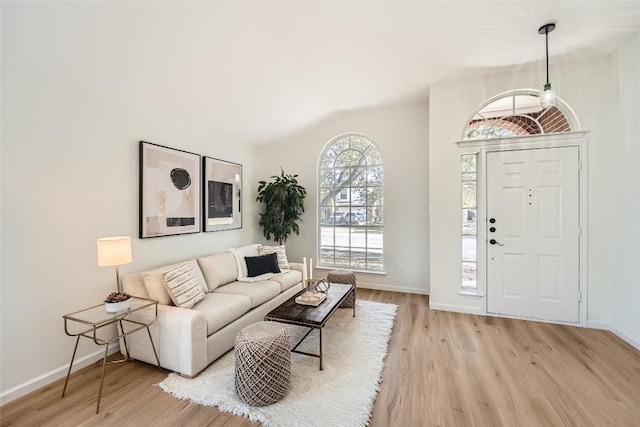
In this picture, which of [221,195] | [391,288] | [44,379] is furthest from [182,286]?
[391,288]

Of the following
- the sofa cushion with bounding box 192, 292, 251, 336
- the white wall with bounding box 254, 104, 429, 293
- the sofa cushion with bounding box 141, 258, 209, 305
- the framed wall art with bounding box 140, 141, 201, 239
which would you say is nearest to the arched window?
the white wall with bounding box 254, 104, 429, 293

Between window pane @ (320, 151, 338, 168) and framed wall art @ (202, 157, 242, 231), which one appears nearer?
framed wall art @ (202, 157, 242, 231)

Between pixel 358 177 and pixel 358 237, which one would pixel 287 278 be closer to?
pixel 358 237

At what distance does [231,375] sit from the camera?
2.27 m

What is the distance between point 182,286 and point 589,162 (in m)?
4.65

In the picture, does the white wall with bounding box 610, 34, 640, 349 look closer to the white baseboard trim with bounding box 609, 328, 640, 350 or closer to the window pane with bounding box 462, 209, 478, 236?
the white baseboard trim with bounding box 609, 328, 640, 350

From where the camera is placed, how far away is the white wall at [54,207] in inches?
79.4

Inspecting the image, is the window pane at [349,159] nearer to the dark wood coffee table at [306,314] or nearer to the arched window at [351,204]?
the arched window at [351,204]

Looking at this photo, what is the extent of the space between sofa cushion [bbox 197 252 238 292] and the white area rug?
0.95m

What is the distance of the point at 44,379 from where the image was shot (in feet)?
7.11

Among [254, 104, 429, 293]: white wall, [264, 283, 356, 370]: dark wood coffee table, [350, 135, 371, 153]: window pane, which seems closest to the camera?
[264, 283, 356, 370]: dark wood coffee table

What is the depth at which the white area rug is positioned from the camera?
182 centimetres

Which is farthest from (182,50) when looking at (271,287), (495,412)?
(495,412)

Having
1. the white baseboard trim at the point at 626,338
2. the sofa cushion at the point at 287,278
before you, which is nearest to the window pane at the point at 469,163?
the white baseboard trim at the point at 626,338
